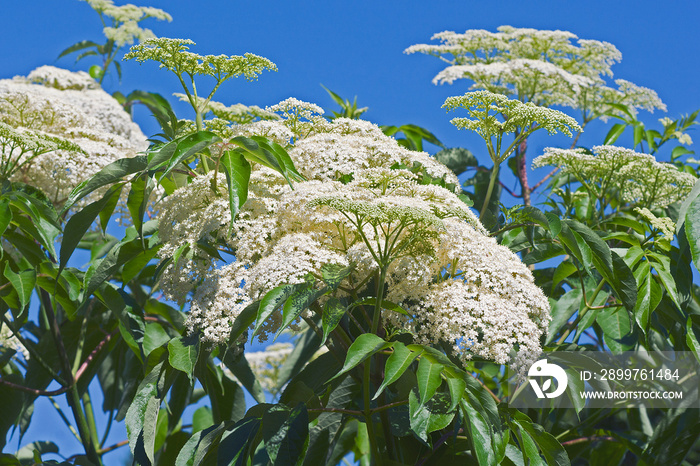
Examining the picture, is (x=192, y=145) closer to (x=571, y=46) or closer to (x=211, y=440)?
(x=211, y=440)

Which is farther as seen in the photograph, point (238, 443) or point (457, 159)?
point (457, 159)

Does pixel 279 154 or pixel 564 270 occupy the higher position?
pixel 279 154

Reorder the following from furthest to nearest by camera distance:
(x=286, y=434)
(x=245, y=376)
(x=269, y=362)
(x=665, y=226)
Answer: (x=269, y=362) < (x=245, y=376) < (x=665, y=226) < (x=286, y=434)

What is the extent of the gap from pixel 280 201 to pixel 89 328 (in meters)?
1.69

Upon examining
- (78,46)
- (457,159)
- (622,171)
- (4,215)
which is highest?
(78,46)

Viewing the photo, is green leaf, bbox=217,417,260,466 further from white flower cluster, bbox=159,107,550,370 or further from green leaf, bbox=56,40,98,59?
green leaf, bbox=56,40,98,59

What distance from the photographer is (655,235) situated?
274 cm

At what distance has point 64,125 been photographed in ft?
10.3

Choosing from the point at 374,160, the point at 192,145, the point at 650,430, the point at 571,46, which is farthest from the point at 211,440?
the point at 571,46

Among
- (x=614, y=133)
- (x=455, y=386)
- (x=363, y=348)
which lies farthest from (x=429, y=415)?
(x=614, y=133)

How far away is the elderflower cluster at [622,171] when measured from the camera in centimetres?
301

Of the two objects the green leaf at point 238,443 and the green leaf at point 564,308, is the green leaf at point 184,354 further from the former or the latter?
the green leaf at point 564,308

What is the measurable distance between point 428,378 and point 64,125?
2.20m

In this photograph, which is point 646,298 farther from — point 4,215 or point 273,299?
point 4,215
